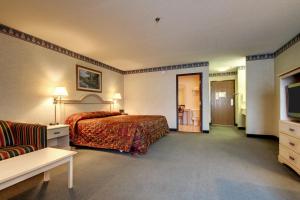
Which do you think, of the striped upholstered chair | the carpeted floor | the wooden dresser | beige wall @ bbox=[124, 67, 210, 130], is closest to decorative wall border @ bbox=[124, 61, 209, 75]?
beige wall @ bbox=[124, 67, 210, 130]

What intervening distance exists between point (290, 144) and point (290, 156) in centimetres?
17

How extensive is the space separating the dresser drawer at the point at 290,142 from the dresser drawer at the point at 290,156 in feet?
0.21

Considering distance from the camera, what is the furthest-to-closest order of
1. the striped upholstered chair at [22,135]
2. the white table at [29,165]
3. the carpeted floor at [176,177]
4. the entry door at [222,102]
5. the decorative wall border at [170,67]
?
the entry door at [222,102] < the decorative wall border at [170,67] < the striped upholstered chair at [22,135] < the carpeted floor at [176,177] < the white table at [29,165]

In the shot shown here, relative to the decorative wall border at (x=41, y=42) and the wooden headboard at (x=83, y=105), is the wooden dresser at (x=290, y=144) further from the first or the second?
the decorative wall border at (x=41, y=42)

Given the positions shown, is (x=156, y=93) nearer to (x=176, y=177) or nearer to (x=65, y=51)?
(x=65, y=51)

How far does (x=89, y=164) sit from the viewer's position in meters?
2.63

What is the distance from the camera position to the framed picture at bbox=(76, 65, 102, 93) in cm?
427

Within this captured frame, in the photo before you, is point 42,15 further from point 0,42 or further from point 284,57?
point 284,57

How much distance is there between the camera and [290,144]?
228cm

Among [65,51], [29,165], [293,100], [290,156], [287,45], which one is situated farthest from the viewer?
[65,51]

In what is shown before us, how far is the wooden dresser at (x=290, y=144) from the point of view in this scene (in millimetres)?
2100

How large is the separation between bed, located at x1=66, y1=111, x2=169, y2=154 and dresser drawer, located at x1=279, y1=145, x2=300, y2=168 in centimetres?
235

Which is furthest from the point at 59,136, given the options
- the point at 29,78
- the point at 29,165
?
the point at 29,165

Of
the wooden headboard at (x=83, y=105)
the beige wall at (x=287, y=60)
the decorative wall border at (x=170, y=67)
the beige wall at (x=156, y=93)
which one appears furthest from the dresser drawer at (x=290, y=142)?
the wooden headboard at (x=83, y=105)
